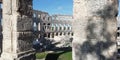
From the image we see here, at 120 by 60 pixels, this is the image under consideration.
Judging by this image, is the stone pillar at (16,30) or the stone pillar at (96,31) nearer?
the stone pillar at (96,31)

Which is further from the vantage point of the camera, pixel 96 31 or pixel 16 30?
pixel 16 30

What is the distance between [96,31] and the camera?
3666 millimetres

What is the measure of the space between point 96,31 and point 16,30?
17.0 feet

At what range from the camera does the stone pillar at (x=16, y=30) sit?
8250 millimetres

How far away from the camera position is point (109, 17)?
3.66 m

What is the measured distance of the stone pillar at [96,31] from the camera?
12.0 ft

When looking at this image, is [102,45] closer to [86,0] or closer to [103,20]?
[103,20]

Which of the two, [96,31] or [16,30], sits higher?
[96,31]

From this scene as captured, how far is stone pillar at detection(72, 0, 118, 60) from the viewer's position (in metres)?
3.65

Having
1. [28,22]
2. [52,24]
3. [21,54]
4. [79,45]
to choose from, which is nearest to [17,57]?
[21,54]

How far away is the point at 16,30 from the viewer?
8.26m

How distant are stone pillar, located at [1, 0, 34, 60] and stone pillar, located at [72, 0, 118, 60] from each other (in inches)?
191

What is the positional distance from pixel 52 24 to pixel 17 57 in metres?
36.8

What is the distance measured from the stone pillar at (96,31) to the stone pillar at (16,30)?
4859 mm
